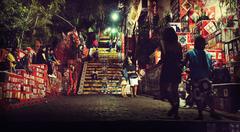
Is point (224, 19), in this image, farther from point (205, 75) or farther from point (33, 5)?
point (33, 5)

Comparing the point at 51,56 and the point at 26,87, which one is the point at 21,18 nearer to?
the point at 51,56

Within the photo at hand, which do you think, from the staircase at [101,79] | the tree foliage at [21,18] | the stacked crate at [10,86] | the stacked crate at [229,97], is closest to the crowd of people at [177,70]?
the stacked crate at [229,97]

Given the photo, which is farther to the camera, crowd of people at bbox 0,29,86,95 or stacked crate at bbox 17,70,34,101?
crowd of people at bbox 0,29,86,95

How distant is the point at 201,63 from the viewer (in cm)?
564

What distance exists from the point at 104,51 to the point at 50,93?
13558 millimetres

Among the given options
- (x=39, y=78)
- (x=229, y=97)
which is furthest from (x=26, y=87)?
(x=229, y=97)

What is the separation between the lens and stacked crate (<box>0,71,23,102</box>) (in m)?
6.65

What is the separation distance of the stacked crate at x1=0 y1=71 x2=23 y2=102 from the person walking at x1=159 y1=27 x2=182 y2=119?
494 cm

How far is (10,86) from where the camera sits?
698 cm

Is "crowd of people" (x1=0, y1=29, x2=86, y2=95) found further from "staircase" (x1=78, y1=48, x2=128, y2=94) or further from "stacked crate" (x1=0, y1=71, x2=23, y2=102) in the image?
"staircase" (x1=78, y1=48, x2=128, y2=94)

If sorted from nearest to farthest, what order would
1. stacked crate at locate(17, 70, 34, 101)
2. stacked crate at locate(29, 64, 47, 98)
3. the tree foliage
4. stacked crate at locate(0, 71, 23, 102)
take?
stacked crate at locate(0, 71, 23, 102) → stacked crate at locate(17, 70, 34, 101) → stacked crate at locate(29, 64, 47, 98) → the tree foliage

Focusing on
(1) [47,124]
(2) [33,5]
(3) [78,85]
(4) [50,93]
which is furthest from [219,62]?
(2) [33,5]

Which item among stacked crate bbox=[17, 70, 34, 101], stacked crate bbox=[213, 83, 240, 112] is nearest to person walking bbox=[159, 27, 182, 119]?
stacked crate bbox=[213, 83, 240, 112]

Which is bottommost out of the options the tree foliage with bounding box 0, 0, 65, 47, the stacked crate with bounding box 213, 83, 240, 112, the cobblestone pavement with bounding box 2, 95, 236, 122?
the cobblestone pavement with bounding box 2, 95, 236, 122
